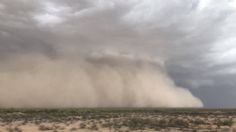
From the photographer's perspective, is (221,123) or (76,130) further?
(221,123)

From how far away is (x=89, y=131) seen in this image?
4678cm

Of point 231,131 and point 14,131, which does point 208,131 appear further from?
point 14,131

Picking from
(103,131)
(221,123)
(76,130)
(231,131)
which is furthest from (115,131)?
(221,123)

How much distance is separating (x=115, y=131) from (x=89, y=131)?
3244 mm

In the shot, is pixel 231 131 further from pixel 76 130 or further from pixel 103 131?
pixel 76 130

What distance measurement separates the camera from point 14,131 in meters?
45.9

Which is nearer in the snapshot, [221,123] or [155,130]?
[155,130]

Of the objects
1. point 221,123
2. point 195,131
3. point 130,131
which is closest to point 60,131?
point 130,131

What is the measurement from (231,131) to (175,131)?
683cm

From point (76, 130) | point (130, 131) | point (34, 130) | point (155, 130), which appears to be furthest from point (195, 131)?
point (34, 130)

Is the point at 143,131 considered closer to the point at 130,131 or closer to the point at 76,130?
the point at 130,131

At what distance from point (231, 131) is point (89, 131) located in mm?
17529

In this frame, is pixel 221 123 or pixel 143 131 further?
pixel 221 123

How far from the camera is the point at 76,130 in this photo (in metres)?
47.9
